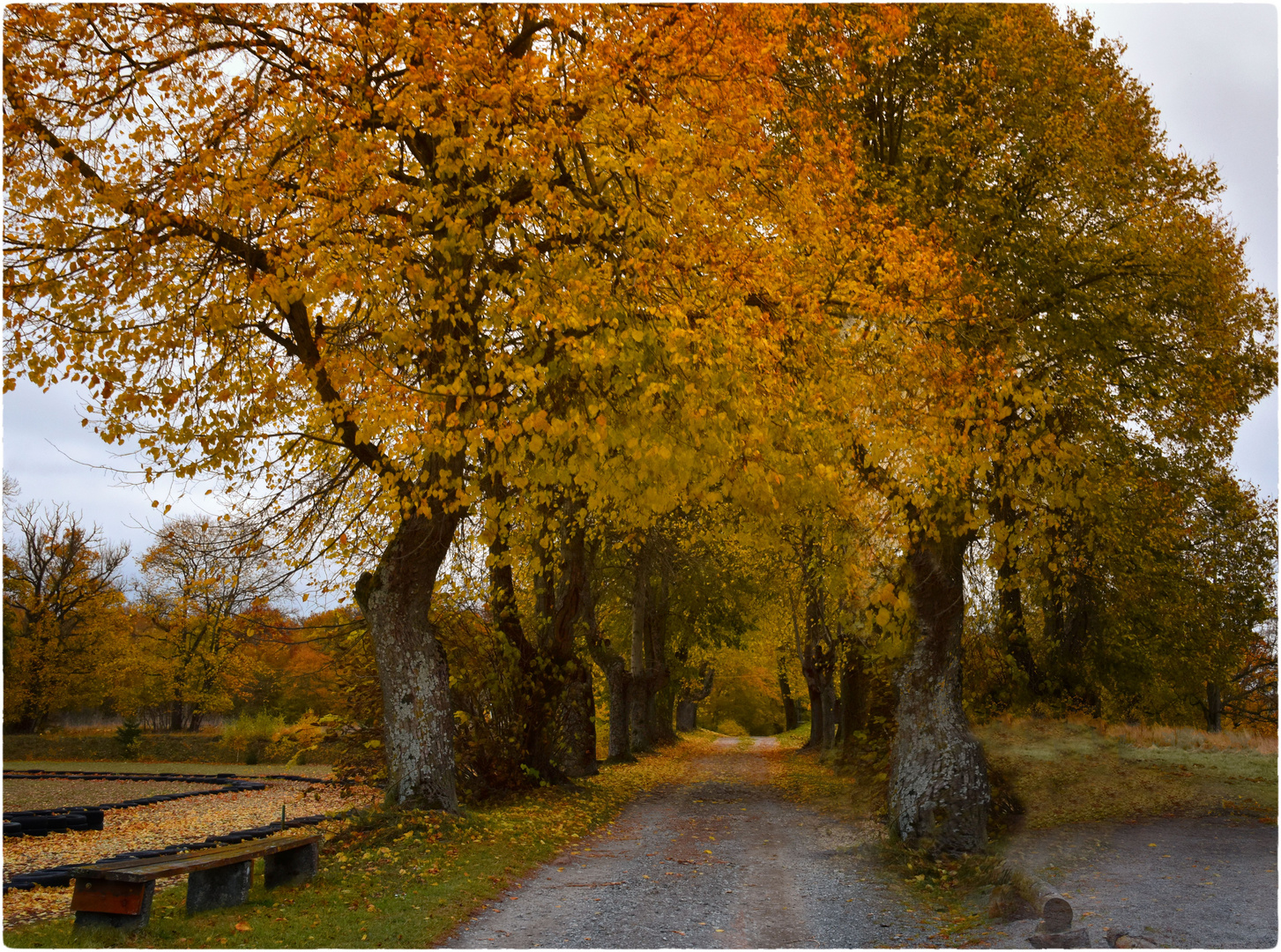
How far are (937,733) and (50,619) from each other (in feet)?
120

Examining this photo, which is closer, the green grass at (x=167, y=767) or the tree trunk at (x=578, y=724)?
the tree trunk at (x=578, y=724)

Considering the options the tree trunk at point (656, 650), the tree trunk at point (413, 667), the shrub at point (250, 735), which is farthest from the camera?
the shrub at point (250, 735)

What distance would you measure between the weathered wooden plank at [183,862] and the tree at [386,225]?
2816 millimetres

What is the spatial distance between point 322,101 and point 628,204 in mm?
3456

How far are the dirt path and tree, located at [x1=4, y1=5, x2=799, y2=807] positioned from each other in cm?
265

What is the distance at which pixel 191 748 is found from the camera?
110 feet

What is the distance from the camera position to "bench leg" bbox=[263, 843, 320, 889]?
806 cm

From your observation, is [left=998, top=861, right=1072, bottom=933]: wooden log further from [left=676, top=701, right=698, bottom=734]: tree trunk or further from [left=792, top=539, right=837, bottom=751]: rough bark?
[left=676, top=701, right=698, bottom=734]: tree trunk

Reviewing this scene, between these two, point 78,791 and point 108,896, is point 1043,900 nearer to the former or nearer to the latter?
point 108,896

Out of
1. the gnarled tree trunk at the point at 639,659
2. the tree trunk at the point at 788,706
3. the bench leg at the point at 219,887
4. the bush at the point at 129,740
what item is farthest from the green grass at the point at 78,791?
the tree trunk at the point at 788,706

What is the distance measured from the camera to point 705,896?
8430mm

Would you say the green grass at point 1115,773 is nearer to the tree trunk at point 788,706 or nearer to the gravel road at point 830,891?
the gravel road at point 830,891

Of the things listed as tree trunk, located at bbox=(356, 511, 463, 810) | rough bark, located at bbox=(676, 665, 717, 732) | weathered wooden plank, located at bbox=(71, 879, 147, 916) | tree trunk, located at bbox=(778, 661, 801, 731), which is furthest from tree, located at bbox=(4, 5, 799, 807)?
tree trunk, located at bbox=(778, 661, 801, 731)

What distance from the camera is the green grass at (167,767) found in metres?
28.1
